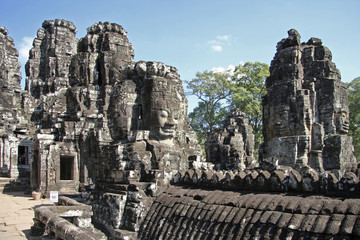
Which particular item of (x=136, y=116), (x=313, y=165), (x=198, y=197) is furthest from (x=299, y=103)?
(x=198, y=197)

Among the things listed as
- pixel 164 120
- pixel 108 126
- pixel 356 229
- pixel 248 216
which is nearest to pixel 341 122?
pixel 164 120

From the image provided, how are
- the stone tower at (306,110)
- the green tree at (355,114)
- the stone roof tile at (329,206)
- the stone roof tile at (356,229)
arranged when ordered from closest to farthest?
the stone roof tile at (356,229)
the stone roof tile at (329,206)
the stone tower at (306,110)
the green tree at (355,114)

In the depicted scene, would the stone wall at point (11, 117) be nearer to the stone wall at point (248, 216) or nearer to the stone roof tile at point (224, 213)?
the stone wall at point (248, 216)

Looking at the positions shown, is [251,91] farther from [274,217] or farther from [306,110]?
[274,217]

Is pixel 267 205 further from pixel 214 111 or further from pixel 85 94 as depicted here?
pixel 214 111

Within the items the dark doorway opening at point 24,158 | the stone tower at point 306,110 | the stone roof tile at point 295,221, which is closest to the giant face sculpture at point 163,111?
the stone roof tile at point 295,221

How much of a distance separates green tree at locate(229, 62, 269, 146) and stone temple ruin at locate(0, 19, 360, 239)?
1168 cm

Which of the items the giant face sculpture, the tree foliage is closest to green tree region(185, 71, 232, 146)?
the tree foliage

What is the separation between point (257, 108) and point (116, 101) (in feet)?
77.3

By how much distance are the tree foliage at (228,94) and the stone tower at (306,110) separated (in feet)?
55.1

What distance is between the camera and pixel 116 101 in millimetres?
7840

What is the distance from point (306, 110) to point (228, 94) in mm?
22326

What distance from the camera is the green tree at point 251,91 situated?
29.8 metres

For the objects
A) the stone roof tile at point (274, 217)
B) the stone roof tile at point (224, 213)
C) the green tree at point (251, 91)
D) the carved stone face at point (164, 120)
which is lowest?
the stone roof tile at point (224, 213)
